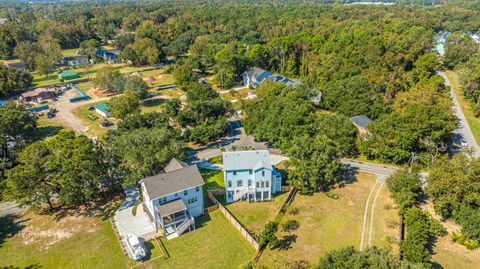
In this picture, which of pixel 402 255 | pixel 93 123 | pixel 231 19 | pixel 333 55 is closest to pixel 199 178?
pixel 402 255

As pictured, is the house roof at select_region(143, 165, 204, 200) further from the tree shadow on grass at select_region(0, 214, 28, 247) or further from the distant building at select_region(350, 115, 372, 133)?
the distant building at select_region(350, 115, 372, 133)

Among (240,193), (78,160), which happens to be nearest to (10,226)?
(78,160)

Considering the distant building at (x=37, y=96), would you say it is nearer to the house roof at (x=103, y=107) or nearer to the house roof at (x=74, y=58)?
the house roof at (x=103, y=107)

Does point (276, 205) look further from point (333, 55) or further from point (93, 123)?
point (333, 55)

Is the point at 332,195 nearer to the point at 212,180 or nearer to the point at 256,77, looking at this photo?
the point at 212,180

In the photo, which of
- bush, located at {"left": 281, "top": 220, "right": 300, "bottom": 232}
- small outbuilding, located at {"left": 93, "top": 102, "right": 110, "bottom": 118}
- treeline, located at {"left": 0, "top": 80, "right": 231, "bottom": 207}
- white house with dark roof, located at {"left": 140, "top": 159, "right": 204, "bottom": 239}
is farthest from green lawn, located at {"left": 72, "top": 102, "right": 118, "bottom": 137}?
Answer: bush, located at {"left": 281, "top": 220, "right": 300, "bottom": 232}

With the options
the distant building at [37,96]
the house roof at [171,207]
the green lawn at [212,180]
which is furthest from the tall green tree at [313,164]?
the distant building at [37,96]
